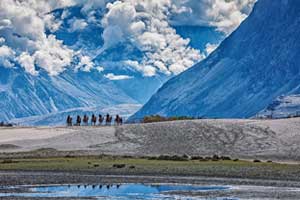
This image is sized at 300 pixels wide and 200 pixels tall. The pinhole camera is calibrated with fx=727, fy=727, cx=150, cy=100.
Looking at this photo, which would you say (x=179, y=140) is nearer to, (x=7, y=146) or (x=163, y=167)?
(x=7, y=146)

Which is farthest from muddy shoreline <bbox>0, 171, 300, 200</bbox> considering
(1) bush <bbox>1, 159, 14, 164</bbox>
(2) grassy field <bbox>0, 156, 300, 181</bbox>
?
(1) bush <bbox>1, 159, 14, 164</bbox>

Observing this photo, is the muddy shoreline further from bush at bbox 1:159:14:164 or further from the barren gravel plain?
the barren gravel plain

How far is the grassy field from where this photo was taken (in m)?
86.2

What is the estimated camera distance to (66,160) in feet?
340

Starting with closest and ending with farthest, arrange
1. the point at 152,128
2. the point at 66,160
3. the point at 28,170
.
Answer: the point at 28,170 < the point at 66,160 < the point at 152,128

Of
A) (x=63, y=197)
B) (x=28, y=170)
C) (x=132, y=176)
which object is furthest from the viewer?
(x=28, y=170)

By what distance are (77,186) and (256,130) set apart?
256ft

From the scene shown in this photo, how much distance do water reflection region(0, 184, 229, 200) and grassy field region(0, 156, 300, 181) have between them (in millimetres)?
15025

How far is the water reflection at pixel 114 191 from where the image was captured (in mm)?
62525

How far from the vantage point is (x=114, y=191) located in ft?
220

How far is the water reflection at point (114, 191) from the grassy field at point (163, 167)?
49.3ft

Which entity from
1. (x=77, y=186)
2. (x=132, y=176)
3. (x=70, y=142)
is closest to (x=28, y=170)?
(x=132, y=176)

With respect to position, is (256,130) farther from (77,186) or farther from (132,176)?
(77,186)

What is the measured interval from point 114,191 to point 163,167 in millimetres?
26603
